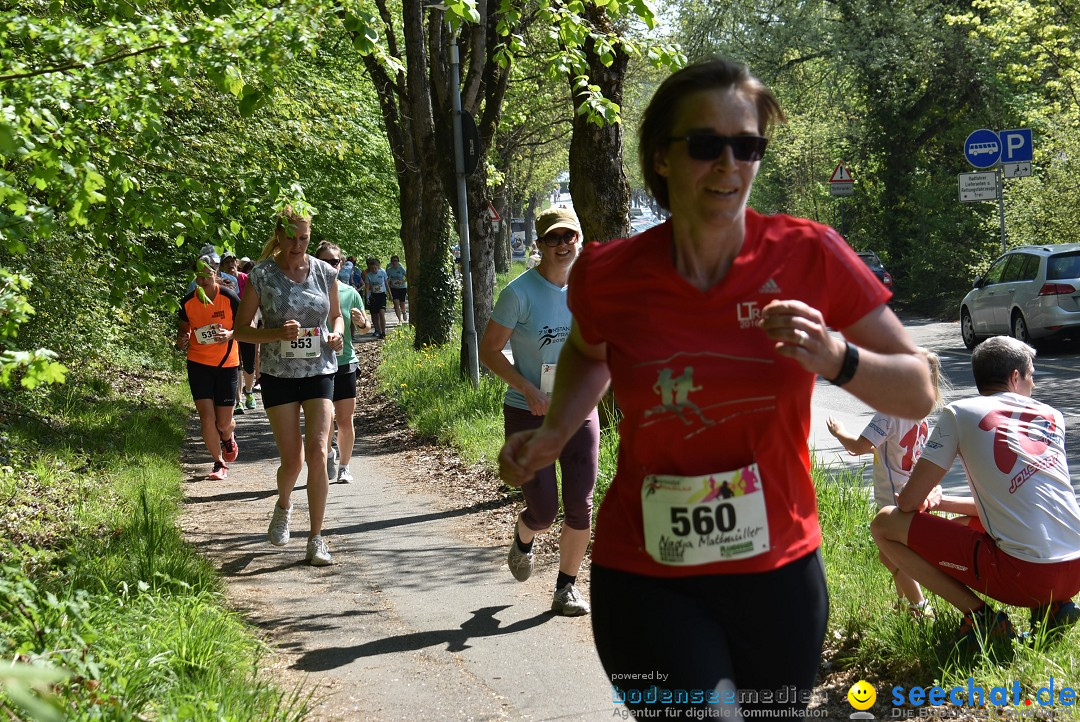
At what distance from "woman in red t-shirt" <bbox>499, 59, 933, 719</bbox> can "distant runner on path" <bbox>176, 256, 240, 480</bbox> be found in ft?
29.5

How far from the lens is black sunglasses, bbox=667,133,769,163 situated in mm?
2684

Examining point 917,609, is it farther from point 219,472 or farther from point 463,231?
point 463,231

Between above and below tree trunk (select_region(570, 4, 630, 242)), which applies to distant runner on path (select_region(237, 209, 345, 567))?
below

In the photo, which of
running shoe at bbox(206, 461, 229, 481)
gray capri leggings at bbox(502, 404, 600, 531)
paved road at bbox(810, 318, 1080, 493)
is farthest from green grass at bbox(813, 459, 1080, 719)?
running shoe at bbox(206, 461, 229, 481)

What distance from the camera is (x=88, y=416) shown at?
1315 cm

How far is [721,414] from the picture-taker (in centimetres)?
260

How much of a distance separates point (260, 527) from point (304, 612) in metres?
2.58

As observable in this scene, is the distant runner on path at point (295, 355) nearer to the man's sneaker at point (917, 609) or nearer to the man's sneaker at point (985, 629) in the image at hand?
the man's sneaker at point (917, 609)

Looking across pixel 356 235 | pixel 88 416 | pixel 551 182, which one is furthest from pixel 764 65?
pixel 551 182

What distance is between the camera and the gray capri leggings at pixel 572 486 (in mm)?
6105

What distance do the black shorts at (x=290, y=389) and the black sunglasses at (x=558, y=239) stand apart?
199cm

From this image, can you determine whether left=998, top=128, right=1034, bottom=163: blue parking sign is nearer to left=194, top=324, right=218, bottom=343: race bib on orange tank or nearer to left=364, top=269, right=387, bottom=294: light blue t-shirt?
left=364, top=269, right=387, bottom=294: light blue t-shirt

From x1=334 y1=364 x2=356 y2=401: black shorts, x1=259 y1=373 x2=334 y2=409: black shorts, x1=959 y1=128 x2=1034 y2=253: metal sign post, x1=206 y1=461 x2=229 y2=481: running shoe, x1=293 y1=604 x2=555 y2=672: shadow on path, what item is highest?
x1=959 y1=128 x2=1034 y2=253: metal sign post

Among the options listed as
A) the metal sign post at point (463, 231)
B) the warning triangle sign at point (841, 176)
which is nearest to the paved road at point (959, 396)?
the metal sign post at point (463, 231)
